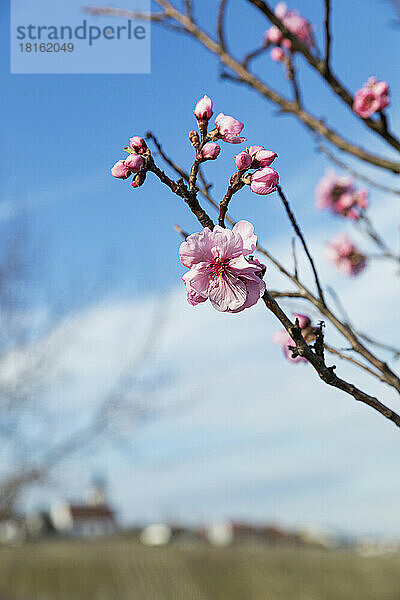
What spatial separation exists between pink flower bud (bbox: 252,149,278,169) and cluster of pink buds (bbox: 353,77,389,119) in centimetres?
52

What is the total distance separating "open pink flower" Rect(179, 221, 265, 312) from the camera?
63cm

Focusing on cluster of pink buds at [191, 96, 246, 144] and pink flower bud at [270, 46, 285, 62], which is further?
pink flower bud at [270, 46, 285, 62]

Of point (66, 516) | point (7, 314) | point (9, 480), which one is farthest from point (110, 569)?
point (66, 516)

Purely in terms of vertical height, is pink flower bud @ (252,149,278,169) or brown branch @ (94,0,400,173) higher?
brown branch @ (94,0,400,173)

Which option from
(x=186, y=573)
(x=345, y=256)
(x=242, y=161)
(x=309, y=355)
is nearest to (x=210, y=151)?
(x=242, y=161)

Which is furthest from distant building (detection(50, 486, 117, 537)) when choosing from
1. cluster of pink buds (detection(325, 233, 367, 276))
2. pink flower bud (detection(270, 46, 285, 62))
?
pink flower bud (detection(270, 46, 285, 62))

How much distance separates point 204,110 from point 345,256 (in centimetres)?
201

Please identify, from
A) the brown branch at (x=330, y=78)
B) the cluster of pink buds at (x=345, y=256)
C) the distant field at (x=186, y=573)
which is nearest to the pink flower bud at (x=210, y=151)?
the brown branch at (x=330, y=78)

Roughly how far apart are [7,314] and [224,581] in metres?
4.07

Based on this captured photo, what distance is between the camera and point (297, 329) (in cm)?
62

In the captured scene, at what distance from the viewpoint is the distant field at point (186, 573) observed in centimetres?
591

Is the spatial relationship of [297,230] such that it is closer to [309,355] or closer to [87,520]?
[309,355]

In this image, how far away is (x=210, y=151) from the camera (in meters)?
0.68

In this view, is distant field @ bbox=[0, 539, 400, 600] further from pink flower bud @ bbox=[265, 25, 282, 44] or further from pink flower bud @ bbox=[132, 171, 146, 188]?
pink flower bud @ bbox=[132, 171, 146, 188]
